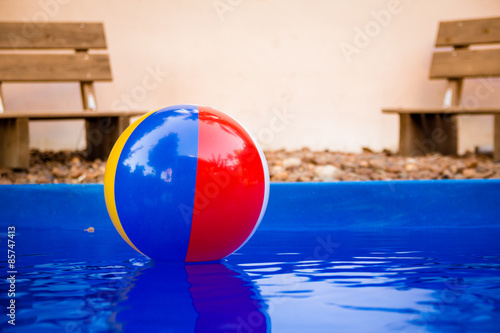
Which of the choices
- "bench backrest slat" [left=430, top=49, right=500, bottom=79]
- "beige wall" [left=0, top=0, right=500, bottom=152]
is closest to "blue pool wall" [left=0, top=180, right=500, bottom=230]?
"bench backrest slat" [left=430, top=49, right=500, bottom=79]

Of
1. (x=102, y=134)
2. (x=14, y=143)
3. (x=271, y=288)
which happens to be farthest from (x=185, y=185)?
(x=102, y=134)

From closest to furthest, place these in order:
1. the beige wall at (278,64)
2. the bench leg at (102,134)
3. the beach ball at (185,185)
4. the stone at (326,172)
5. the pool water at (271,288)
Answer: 1. the pool water at (271,288)
2. the beach ball at (185,185)
3. the stone at (326,172)
4. the bench leg at (102,134)
5. the beige wall at (278,64)

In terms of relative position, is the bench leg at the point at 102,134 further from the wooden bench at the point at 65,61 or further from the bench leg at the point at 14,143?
the bench leg at the point at 14,143

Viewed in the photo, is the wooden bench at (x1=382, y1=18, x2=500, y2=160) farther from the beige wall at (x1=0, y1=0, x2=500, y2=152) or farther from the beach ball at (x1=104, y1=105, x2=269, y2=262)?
the beach ball at (x1=104, y1=105, x2=269, y2=262)

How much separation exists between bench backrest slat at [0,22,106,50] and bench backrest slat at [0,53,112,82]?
0.10 m

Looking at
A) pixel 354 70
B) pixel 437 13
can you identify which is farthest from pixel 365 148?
pixel 437 13

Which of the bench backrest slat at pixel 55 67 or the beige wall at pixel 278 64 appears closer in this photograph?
the bench backrest slat at pixel 55 67

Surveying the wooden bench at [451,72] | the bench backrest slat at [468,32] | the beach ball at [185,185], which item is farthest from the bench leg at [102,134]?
the bench backrest slat at [468,32]

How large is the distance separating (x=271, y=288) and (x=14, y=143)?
313 centimetres

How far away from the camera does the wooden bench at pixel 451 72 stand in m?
5.36

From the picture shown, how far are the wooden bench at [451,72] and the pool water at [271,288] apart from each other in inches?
80.5

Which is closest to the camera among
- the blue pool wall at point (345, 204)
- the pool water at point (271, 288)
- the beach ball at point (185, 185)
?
the pool water at point (271, 288)

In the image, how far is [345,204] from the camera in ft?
13.1

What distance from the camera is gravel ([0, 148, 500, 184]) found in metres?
4.53
